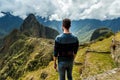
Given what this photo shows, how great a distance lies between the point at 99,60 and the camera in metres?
115

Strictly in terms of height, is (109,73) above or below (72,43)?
below

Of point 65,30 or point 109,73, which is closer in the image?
point 65,30

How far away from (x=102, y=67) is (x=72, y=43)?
290ft

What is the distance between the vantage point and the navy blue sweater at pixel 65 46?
21.1m

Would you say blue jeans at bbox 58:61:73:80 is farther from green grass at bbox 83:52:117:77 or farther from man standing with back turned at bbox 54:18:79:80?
green grass at bbox 83:52:117:77

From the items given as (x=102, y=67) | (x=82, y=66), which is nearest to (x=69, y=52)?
(x=102, y=67)

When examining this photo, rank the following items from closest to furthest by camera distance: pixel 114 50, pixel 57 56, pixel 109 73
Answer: pixel 57 56
pixel 109 73
pixel 114 50

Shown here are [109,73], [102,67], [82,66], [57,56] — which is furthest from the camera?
[82,66]

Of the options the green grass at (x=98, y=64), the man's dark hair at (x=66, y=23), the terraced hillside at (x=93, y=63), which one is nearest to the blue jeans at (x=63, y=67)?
the man's dark hair at (x=66, y=23)

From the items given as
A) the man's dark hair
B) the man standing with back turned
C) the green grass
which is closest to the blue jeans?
the man standing with back turned

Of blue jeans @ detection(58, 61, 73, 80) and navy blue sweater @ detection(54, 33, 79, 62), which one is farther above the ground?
navy blue sweater @ detection(54, 33, 79, 62)

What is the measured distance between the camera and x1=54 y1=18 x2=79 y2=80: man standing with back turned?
2108 centimetres

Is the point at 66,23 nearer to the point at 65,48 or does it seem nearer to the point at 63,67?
the point at 65,48

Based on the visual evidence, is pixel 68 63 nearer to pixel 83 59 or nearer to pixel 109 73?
pixel 109 73
